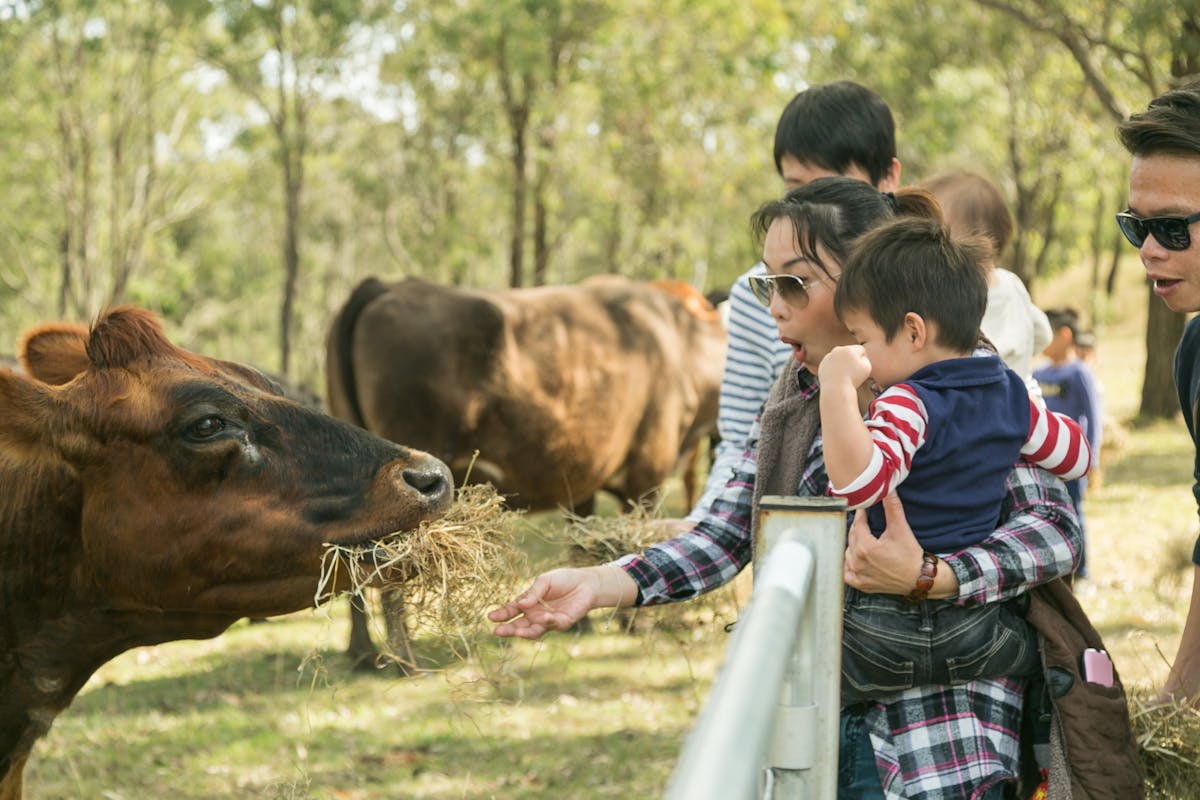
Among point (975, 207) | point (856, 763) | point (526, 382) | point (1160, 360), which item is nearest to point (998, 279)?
point (975, 207)

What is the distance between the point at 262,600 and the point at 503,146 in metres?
22.9

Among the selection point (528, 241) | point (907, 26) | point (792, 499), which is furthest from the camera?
point (528, 241)

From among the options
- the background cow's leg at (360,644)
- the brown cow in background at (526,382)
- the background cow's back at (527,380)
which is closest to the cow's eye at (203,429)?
the background cow's back at (527,380)

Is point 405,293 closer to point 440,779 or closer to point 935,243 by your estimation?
point 440,779

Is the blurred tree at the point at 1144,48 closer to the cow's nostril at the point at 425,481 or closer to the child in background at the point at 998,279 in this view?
the child in background at the point at 998,279

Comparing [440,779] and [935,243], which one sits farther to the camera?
[440,779]

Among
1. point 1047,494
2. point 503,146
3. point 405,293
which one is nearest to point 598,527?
point 1047,494

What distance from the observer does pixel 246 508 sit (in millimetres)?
2867

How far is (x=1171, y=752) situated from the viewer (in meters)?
2.74

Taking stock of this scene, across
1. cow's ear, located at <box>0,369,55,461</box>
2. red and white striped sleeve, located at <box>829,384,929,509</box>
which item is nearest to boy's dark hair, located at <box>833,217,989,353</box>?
red and white striped sleeve, located at <box>829,384,929,509</box>

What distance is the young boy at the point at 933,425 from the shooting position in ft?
7.56

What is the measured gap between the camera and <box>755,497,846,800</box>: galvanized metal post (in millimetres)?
1836

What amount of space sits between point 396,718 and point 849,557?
186 inches

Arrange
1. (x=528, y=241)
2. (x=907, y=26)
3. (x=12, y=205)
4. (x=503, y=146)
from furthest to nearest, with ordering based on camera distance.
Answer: (x=528, y=241), (x=12, y=205), (x=907, y=26), (x=503, y=146)
